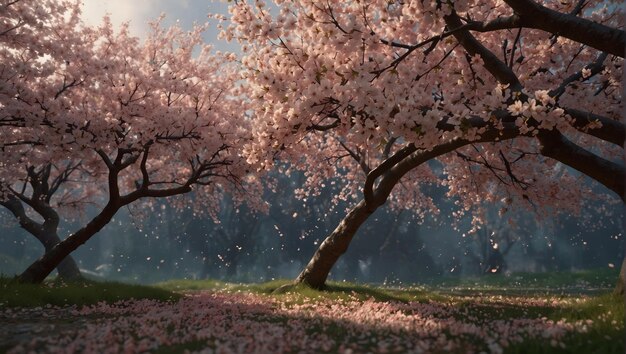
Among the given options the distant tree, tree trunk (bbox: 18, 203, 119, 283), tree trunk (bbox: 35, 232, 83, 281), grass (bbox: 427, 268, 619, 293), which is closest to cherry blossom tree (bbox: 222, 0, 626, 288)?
tree trunk (bbox: 18, 203, 119, 283)

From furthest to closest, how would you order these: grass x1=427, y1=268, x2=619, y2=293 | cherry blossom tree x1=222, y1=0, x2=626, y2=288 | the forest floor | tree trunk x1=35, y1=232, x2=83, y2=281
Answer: grass x1=427, y1=268, x2=619, y2=293 < tree trunk x1=35, y1=232, x2=83, y2=281 < cherry blossom tree x1=222, y1=0, x2=626, y2=288 < the forest floor

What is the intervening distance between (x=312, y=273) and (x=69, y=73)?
34.4ft

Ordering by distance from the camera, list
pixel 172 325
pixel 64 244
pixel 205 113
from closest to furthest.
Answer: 1. pixel 172 325
2. pixel 64 244
3. pixel 205 113

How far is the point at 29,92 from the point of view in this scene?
531 inches

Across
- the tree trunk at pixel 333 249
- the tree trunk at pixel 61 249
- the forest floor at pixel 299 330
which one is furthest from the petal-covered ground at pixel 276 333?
the tree trunk at pixel 333 249

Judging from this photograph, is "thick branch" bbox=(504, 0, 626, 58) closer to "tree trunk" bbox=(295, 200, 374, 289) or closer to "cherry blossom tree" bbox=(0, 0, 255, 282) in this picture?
"cherry blossom tree" bbox=(0, 0, 255, 282)

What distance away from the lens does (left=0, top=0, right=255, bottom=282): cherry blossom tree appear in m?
13.6

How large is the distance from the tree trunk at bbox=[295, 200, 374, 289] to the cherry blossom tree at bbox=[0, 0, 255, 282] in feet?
14.0

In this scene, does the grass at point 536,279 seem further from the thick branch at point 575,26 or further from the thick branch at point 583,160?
the thick branch at point 575,26

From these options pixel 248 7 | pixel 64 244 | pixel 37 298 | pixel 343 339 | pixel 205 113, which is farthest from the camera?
pixel 205 113

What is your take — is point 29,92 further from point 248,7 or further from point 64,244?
point 248,7

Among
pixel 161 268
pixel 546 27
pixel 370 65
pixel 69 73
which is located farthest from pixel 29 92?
pixel 161 268

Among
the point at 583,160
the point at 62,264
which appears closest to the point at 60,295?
the point at 62,264

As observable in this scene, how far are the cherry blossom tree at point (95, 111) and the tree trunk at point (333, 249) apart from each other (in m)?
4.26
